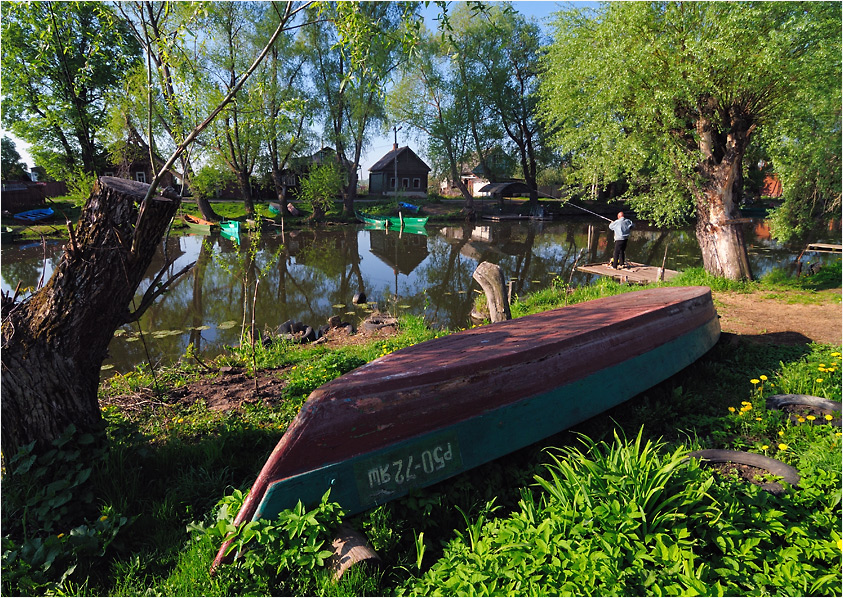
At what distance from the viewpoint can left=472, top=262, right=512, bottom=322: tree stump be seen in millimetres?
7730

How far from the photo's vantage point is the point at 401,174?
4425cm

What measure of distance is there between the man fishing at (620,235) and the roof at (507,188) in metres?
25.3

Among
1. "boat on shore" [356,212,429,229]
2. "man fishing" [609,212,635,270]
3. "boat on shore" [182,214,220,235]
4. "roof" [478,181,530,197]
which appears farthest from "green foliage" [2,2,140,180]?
"roof" [478,181,530,197]

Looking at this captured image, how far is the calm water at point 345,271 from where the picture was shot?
31.4 feet

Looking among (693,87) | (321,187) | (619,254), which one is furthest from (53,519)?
(321,187)

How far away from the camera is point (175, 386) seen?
5.53 metres

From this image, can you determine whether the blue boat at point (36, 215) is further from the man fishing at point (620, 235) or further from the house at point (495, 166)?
the house at point (495, 166)

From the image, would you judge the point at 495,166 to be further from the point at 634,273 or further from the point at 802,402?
the point at 802,402

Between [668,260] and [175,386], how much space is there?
17.6 m

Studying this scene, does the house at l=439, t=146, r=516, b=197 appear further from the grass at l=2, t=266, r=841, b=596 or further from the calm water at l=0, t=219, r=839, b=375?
the grass at l=2, t=266, r=841, b=596

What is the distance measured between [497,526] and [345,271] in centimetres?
1412

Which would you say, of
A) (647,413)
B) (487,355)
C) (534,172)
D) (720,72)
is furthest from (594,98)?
(534,172)

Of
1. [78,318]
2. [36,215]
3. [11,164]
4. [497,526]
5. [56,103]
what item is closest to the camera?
[497,526]

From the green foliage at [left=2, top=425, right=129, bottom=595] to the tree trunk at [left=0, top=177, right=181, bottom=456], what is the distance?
0.61ft
